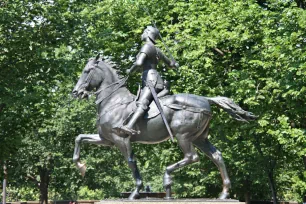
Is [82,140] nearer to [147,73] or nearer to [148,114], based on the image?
[148,114]

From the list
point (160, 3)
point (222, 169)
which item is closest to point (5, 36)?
point (160, 3)

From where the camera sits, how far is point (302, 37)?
19.9m

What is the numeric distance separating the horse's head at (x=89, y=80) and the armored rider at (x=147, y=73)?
2.23 ft

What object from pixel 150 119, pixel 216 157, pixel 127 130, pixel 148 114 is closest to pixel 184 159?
pixel 216 157

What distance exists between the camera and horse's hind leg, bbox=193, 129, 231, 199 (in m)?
12.0

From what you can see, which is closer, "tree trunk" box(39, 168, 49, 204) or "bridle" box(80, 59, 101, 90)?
"bridle" box(80, 59, 101, 90)

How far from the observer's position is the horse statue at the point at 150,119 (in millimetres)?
12086

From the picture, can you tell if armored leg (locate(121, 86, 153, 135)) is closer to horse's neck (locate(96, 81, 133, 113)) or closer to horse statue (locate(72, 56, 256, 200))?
horse statue (locate(72, 56, 256, 200))

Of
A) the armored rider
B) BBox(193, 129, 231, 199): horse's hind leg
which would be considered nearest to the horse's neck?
the armored rider

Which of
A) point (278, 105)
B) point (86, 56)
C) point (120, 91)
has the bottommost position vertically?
point (120, 91)

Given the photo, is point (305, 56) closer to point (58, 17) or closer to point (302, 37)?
point (302, 37)

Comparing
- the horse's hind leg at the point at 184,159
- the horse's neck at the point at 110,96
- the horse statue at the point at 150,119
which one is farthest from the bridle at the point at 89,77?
the horse's hind leg at the point at 184,159

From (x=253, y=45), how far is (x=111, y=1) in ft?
22.7

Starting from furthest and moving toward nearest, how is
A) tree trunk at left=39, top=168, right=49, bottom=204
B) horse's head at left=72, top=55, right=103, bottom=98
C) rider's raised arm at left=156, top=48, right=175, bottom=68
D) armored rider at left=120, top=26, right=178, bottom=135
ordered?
tree trunk at left=39, top=168, right=49, bottom=204
rider's raised arm at left=156, top=48, right=175, bottom=68
horse's head at left=72, top=55, right=103, bottom=98
armored rider at left=120, top=26, right=178, bottom=135
